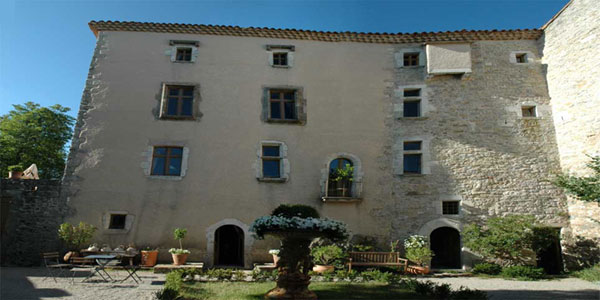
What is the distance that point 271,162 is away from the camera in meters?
10.9

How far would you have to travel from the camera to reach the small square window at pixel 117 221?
393 inches

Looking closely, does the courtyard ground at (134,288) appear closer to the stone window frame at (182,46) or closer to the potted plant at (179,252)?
the potted plant at (179,252)

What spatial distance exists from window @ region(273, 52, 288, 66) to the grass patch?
7330 millimetres

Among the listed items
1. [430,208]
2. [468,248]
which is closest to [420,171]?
[430,208]

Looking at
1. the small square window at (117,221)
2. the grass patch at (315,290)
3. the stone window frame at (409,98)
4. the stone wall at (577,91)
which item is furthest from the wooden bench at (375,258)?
the small square window at (117,221)

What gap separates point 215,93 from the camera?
11234 millimetres

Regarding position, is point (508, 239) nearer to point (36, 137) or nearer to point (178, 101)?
point (178, 101)

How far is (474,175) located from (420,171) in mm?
1565

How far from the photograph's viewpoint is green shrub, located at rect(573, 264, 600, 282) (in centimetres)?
850

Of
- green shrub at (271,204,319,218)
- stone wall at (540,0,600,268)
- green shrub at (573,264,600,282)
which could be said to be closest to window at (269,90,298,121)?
green shrub at (271,204,319,218)

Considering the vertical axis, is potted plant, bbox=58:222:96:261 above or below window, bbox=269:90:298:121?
below

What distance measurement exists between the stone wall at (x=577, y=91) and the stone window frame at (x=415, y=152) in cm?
387

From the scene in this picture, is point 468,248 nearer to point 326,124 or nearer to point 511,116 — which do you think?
point 511,116

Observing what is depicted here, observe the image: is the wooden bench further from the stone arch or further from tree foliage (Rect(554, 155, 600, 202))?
tree foliage (Rect(554, 155, 600, 202))
